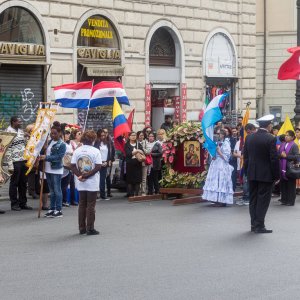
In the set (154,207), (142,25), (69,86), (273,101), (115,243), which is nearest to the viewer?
(115,243)

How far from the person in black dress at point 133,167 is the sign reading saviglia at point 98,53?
6.76m

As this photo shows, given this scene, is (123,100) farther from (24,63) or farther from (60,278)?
(60,278)

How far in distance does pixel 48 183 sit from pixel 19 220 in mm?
942

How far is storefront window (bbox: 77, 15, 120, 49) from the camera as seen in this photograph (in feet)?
87.6

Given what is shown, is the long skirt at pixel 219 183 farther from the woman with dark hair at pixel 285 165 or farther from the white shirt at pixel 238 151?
the white shirt at pixel 238 151

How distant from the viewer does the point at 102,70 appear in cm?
2666

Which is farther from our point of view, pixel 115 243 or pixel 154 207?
pixel 154 207

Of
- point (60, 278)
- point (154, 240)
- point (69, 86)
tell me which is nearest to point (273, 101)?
point (69, 86)

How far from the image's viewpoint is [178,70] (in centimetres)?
3036

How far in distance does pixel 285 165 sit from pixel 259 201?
522cm

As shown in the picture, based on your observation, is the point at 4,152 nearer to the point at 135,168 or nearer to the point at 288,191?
the point at 135,168

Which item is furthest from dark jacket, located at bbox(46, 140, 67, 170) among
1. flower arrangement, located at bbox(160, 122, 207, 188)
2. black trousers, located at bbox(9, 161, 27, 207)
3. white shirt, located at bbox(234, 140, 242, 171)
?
white shirt, located at bbox(234, 140, 242, 171)

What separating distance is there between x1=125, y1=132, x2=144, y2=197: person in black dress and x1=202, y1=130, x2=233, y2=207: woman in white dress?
2.22 meters

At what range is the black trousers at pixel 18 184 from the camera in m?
17.4
